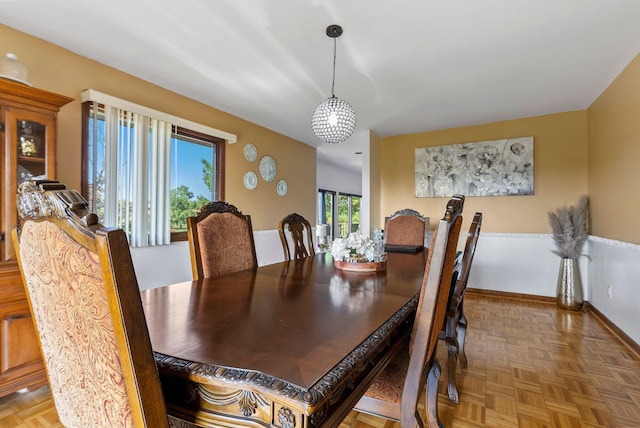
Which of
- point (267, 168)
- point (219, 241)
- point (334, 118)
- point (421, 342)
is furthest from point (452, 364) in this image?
point (267, 168)

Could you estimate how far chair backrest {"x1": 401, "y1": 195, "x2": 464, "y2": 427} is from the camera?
2.90 ft

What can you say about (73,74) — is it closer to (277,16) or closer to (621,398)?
(277,16)

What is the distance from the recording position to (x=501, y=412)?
1652 millimetres

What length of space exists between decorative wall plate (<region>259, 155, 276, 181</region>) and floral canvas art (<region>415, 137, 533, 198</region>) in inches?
84.9

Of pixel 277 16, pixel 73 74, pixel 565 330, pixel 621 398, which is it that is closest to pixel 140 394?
pixel 277 16

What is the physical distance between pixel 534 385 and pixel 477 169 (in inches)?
118

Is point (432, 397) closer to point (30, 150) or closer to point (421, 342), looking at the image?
point (421, 342)

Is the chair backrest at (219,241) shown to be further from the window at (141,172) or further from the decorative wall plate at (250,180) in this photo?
the decorative wall plate at (250,180)

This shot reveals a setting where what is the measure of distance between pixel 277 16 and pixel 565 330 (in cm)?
356

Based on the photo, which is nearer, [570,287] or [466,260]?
[466,260]

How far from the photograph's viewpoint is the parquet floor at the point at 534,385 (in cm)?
160

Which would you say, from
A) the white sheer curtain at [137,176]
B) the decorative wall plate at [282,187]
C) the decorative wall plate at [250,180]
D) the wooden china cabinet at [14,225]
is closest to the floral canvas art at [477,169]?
the decorative wall plate at [282,187]

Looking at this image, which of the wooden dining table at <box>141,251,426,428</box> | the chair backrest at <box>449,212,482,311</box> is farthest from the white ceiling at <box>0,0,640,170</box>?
the wooden dining table at <box>141,251,426,428</box>

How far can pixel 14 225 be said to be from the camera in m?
1.76
